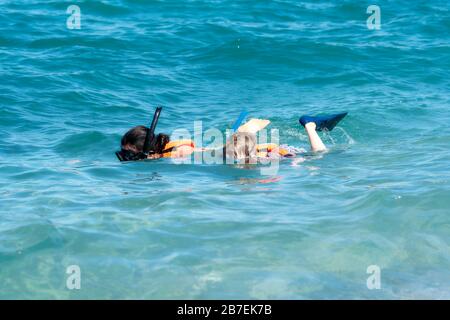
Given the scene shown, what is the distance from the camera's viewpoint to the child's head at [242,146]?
709cm

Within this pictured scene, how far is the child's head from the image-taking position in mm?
7086

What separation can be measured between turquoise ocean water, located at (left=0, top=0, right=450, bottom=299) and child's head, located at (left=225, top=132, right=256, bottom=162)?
230 mm

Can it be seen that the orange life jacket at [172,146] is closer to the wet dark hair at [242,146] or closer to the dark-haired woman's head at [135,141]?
the dark-haired woman's head at [135,141]

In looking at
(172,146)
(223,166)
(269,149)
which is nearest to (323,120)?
(269,149)

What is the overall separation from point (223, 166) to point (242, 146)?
1.72 feet

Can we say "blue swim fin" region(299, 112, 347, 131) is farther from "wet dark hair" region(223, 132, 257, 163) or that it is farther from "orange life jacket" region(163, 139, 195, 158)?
"orange life jacket" region(163, 139, 195, 158)

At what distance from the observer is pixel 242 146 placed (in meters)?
7.10

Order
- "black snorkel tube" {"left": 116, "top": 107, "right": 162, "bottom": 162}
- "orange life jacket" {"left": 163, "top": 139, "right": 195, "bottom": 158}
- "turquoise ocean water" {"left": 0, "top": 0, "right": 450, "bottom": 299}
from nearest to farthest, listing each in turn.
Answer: "turquoise ocean water" {"left": 0, "top": 0, "right": 450, "bottom": 299} → "black snorkel tube" {"left": 116, "top": 107, "right": 162, "bottom": 162} → "orange life jacket" {"left": 163, "top": 139, "right": 195, "bottom": 158}

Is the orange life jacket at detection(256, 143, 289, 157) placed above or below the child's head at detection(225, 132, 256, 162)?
below

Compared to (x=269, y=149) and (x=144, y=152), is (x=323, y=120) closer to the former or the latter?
(x=269, y=149)

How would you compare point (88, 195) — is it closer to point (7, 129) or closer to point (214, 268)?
point (214, 268)

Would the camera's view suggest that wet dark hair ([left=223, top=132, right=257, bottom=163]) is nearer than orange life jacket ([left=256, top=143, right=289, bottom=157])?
Yes

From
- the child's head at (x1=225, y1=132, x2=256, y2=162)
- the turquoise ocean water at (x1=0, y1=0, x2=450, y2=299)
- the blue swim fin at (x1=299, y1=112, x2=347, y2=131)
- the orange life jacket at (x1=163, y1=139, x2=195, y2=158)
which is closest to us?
the turquoise ocean water at (x1=0, y1=0, x2=450, y2=299)

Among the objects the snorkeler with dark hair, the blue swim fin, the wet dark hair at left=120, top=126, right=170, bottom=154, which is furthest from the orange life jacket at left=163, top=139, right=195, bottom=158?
the blue swim fin
